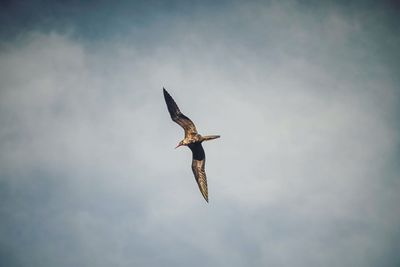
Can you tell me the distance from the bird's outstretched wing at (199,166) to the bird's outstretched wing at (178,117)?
5.26 ft

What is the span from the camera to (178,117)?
3103cm

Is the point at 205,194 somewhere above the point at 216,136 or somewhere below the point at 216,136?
below

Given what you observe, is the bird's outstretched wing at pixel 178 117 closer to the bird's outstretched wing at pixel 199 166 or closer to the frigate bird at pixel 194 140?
the frigate bird at pixel 194 140

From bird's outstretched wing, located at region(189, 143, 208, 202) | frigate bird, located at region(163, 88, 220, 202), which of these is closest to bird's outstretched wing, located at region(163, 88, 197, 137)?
frigate bird, located at region(163, 88, 220, 202)

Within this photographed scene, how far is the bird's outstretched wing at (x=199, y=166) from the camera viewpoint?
32.2 metres

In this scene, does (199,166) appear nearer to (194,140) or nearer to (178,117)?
(194,140)

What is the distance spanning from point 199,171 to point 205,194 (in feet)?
6.75

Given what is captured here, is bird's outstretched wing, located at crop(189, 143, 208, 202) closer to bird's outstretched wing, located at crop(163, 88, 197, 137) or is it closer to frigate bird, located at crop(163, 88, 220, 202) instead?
frigate bird, located at crop(163, 88, 220, 202)

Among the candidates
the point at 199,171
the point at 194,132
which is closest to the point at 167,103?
the point at 194,132

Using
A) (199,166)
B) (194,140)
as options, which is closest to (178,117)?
(194,140)

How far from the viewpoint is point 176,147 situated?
1238 inches

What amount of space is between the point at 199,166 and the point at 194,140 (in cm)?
276

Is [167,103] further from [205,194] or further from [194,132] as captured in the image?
[205,194]

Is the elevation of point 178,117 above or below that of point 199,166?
above
